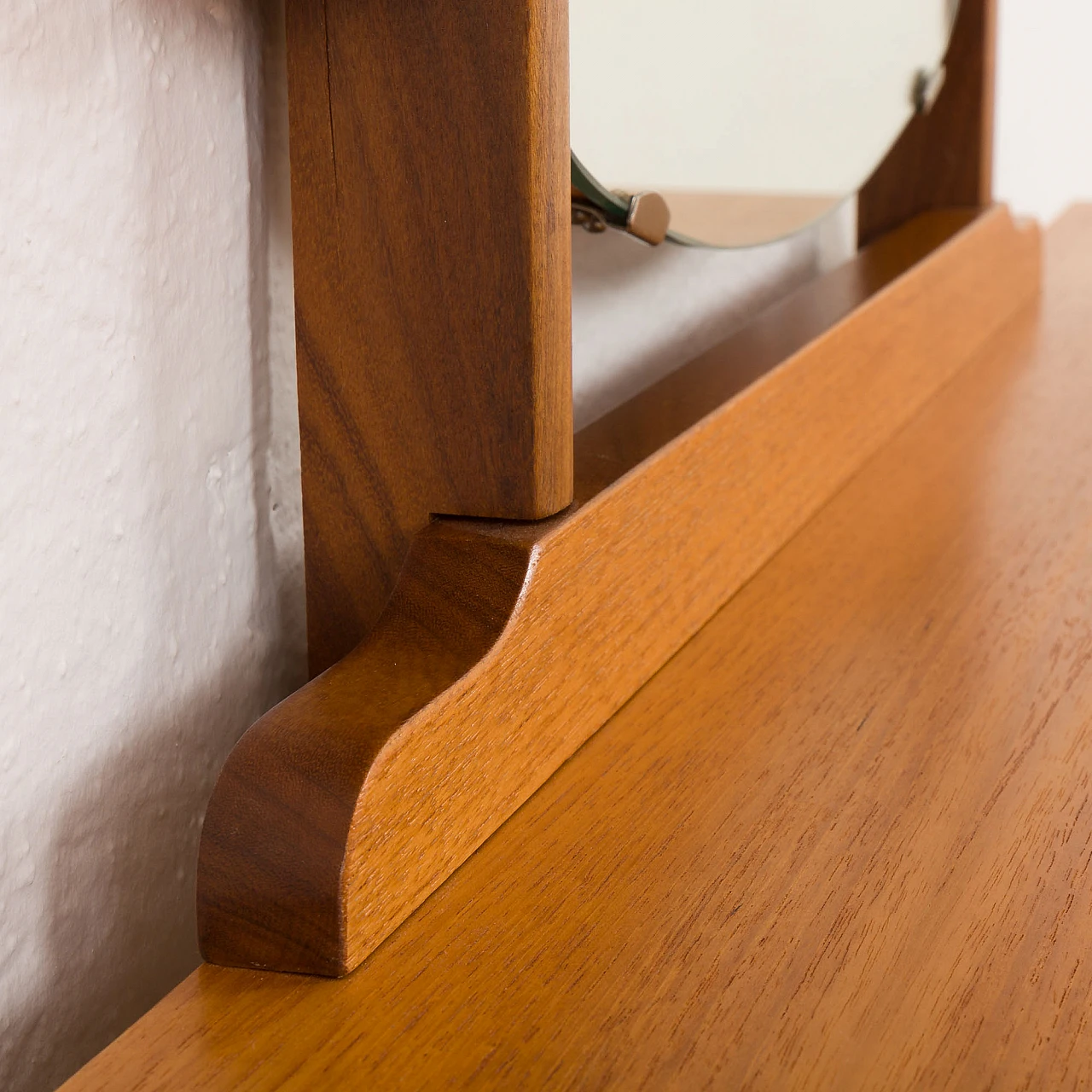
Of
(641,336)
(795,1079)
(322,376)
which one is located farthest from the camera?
(641,336)

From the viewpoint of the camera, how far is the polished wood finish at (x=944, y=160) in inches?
30.4

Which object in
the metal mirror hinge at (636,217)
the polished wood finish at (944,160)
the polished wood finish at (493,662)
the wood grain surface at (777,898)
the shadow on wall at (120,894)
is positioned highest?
the metal mirror hinge at (636,217)

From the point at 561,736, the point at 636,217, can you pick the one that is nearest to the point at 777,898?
the point at 561,736

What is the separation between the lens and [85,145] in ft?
0.98

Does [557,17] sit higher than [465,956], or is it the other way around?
[557,17]

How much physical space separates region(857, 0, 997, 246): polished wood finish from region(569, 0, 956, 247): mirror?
84 millimetres

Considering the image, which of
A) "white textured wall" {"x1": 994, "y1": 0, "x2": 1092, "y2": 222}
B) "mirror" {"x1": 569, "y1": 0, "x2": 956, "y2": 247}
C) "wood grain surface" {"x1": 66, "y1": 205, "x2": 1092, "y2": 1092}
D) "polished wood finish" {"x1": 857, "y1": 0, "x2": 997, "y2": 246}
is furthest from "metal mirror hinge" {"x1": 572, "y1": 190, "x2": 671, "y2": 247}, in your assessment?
"white textured wall" {"x1": 994, "y1": 0, "x2": 1092, "y2": 222}

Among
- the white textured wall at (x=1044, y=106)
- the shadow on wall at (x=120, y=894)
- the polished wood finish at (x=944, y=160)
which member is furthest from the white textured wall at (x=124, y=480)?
the white textured wall at (x=1044, y=106)

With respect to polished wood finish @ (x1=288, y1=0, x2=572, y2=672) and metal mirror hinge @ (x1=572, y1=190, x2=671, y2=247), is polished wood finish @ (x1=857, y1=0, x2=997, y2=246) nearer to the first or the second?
metal mirror hinge @ (x1=572, y1=190, x2=671, y2=247)

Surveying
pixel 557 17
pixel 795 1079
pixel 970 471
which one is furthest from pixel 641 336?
pixel 795 1079

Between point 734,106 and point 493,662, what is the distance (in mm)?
265

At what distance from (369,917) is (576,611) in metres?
0.10

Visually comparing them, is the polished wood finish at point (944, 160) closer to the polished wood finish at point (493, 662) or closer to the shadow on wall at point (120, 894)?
the polished wood finish at point (493, 662)

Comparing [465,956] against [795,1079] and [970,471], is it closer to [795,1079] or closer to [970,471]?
[795,1079]
